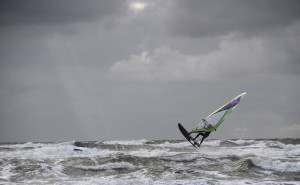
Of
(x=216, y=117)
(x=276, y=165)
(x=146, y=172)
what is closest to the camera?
(x=146, y=172)

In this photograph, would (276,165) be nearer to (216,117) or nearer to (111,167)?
(216,117)

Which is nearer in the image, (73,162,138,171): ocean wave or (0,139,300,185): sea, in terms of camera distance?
(0,139,300,185): sea

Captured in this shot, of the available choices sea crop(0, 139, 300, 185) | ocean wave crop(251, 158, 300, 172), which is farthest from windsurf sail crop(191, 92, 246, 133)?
ocean wave crop(251, 158, 300, 172)

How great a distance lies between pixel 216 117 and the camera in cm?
1819

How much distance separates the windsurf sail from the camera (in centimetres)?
1792

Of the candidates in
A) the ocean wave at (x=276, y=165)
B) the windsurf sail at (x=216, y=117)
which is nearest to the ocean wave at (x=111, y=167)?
the windsurf sail at (x=216, y=117)

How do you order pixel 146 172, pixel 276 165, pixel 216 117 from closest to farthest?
pixel 146 172, pixel 216 117, pixel 276 165

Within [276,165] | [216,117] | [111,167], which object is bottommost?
[276,165]

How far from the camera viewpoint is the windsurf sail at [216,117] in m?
17.9

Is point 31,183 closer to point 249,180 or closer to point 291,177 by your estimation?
point 249,180

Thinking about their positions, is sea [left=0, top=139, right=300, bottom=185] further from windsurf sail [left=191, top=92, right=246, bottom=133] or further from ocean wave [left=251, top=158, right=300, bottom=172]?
windsurf sail [left=191, top=92, right=246, bottom=133]

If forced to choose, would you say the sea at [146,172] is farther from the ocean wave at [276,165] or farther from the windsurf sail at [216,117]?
the windsurf sail at [216,117]

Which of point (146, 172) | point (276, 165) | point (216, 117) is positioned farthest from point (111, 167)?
point (276, 165)

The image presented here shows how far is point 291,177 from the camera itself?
53.9 feet
